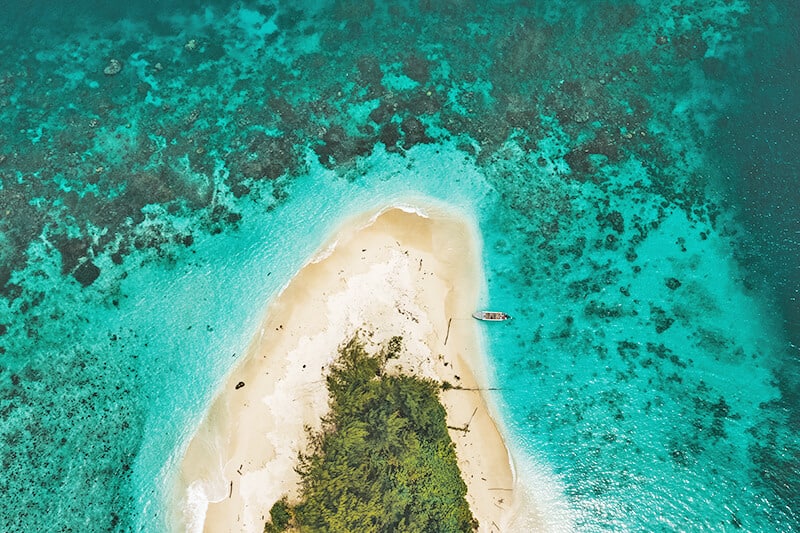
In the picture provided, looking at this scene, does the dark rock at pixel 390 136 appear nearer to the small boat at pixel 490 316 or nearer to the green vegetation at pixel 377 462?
the small boat at pixel 490 316

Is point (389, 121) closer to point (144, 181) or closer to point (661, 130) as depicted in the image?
point (144, 181)

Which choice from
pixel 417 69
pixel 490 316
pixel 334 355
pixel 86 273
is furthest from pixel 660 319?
pixel 86 273

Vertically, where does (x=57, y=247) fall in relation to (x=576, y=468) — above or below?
above

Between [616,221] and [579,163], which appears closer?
[616,221]

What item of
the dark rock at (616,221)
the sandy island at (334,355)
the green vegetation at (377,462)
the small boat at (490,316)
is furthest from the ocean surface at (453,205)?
the green vegetation at (377,462)

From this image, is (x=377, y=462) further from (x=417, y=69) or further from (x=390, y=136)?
(x=417, y=69)

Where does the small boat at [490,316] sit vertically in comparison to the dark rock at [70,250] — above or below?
below

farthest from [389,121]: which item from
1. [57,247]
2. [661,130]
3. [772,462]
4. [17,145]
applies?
[772,462]
